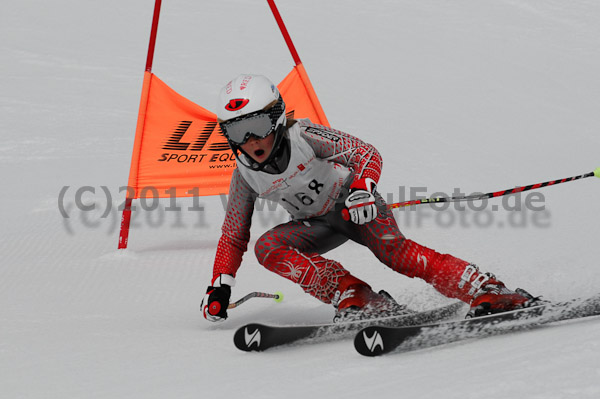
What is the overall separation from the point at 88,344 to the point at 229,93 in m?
1.09

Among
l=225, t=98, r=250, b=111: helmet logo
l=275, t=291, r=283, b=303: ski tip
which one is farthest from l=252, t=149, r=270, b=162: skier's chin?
l=275, t=291, r=283, b=303: ski tip

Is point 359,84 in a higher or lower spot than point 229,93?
higher

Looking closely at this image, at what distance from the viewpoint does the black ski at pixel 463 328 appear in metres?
2.24

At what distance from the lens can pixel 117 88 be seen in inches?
336

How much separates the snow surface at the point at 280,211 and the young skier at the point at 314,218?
0.98 feet

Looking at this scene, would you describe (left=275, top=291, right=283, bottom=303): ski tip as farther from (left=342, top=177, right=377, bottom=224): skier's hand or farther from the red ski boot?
the red ski boot

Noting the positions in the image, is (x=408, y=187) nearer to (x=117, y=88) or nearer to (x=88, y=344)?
(x=88, y=344)

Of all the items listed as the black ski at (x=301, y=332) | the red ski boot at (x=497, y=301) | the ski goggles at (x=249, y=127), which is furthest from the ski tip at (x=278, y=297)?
the red ski boot at (x=497, y=301)

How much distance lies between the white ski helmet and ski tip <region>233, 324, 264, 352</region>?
646 millimetres

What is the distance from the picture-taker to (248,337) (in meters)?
2.53

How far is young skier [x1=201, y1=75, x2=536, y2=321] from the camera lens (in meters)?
2.72

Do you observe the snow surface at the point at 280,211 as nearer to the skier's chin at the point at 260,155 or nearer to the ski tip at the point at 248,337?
the ski tip at the point at 248,337

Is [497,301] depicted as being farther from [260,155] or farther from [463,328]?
[260,155]

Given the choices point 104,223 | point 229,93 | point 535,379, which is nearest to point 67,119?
point 104,223
